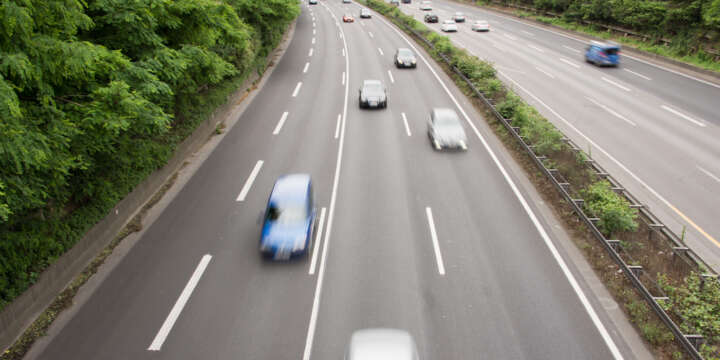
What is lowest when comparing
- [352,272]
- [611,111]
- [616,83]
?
[352,272]

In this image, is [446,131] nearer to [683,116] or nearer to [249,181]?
[249,181]

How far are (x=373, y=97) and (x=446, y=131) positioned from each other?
653 centimetres

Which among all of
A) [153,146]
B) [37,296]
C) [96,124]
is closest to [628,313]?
[96,124]

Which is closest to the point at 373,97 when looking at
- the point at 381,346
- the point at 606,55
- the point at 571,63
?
the point at 381,346

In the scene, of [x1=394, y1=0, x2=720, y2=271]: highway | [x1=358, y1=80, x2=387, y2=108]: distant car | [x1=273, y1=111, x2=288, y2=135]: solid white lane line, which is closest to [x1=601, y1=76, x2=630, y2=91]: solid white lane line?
[x1=394, y1=0, x2=720, y2=271]: highway

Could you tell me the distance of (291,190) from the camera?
12.2 metres

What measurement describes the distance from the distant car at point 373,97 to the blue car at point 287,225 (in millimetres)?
12627

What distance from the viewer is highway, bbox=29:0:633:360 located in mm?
9109

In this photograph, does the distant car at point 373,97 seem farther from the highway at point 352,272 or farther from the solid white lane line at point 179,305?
the solid white lane line at point 179,305

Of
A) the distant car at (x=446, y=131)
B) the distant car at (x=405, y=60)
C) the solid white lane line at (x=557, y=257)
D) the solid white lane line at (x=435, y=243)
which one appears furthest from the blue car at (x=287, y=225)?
the distant car at (x=405, y=60)

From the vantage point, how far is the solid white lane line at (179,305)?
914 cm

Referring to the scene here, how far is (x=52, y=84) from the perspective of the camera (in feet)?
30.9

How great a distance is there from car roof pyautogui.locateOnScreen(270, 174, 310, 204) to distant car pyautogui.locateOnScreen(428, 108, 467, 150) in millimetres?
8271

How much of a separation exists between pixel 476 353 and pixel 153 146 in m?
13.5
